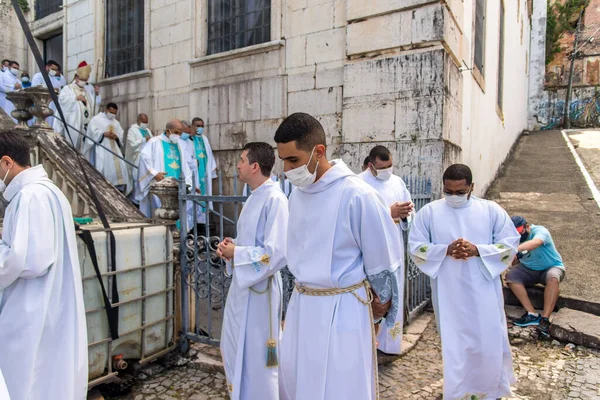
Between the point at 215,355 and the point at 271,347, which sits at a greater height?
the point at 271,347

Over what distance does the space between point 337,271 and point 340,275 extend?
3 centimetres

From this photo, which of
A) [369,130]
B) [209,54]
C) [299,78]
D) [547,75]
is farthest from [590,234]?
[547,75]

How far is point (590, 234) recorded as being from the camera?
7293 mm

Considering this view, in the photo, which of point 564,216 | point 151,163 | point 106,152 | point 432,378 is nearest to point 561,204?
point 564,216

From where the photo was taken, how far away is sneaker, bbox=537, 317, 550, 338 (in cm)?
483

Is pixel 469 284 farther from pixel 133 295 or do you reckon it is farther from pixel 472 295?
pixel 133 295

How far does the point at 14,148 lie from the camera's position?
276 cm

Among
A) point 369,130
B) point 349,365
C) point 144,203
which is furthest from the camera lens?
point 144,203

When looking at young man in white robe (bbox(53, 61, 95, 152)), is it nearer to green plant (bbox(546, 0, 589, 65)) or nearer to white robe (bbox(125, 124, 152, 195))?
white robe (bbox(125, 124, 152, 195))

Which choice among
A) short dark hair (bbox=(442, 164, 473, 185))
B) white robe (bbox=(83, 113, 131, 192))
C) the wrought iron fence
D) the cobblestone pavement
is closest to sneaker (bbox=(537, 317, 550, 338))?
the cobblestone pavement

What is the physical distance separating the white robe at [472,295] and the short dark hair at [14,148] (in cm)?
301

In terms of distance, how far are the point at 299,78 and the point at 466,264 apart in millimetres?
4938

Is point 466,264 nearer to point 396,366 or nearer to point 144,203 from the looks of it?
point 396,366

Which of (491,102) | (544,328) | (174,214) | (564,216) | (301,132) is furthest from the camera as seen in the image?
(491,102)
